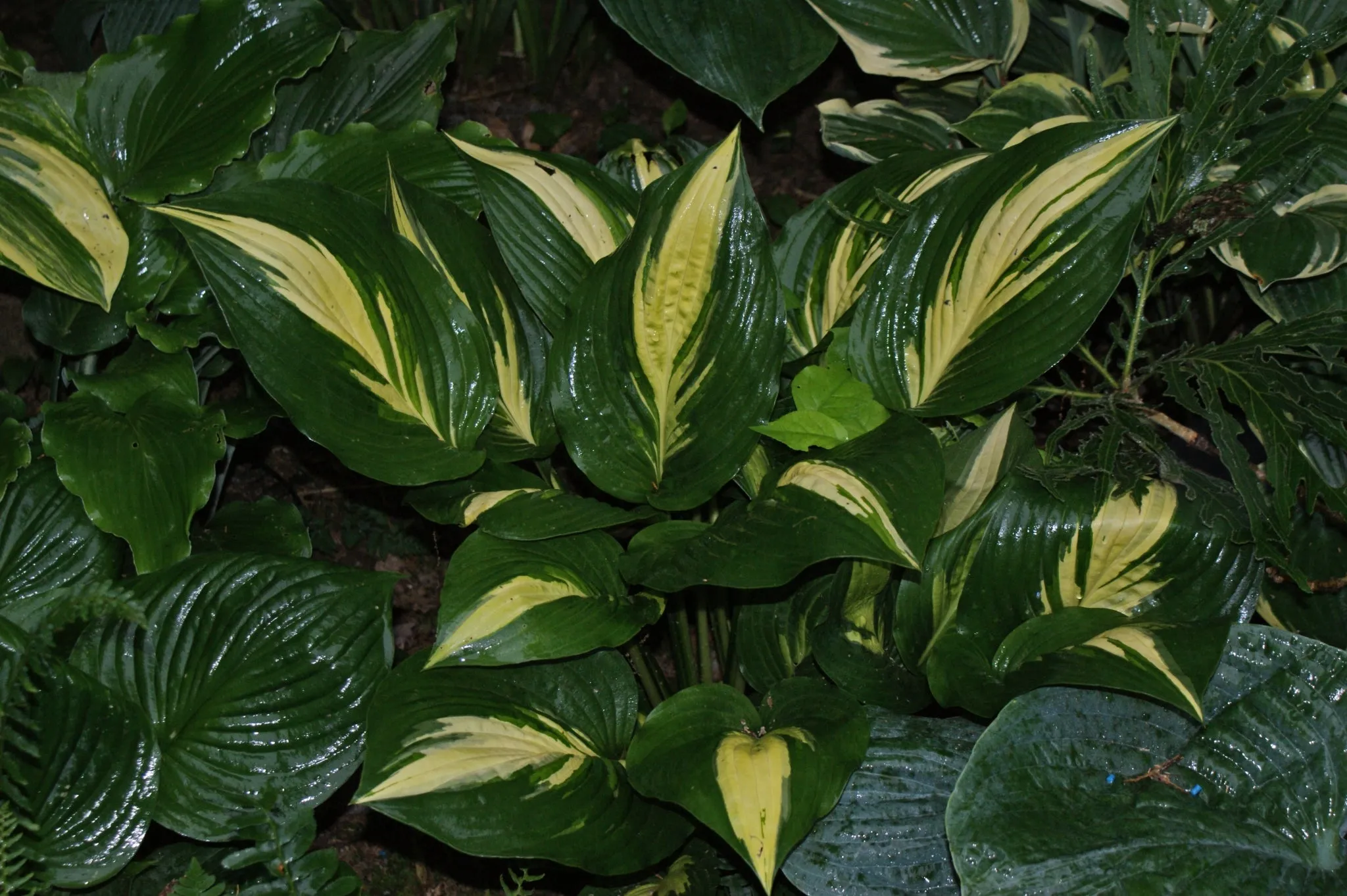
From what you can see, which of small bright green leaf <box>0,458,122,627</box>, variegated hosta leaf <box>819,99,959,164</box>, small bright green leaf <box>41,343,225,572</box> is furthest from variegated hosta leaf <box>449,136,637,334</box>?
small bright green leaf <box>0,458,122,627</box>

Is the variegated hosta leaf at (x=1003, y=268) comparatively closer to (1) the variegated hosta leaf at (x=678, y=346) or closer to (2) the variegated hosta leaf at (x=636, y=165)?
(1) the variegated hosta leaf at (x=678, y=346)

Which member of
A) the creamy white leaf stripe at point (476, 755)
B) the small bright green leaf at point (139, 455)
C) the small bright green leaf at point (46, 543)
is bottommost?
the creamy white leaf stripe at point (476, 755)

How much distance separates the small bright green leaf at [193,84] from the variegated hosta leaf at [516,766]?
0.89 metres

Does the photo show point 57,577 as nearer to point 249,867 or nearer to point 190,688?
point 190,688

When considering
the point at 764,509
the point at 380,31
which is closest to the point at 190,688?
the point at 764,509

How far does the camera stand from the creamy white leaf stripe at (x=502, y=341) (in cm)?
149

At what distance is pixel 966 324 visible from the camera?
4.73ft

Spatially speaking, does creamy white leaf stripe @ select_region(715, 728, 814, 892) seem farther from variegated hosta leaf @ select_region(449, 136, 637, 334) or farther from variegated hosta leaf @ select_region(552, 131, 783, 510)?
variegated hosta leaf @ select_region(449, 136, 637, 334)

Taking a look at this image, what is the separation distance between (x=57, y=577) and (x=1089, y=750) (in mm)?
1406

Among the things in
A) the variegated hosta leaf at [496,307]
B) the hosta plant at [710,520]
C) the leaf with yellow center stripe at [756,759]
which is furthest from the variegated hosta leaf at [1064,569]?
the variegated hosta leaf at [496,307]

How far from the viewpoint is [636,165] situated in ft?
5.96

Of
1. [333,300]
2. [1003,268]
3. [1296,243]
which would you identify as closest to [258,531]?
[333,300]

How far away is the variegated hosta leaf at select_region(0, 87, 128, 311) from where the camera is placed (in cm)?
160

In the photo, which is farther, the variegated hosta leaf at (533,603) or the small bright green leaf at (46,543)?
the small bright green leaf at (46,543)
